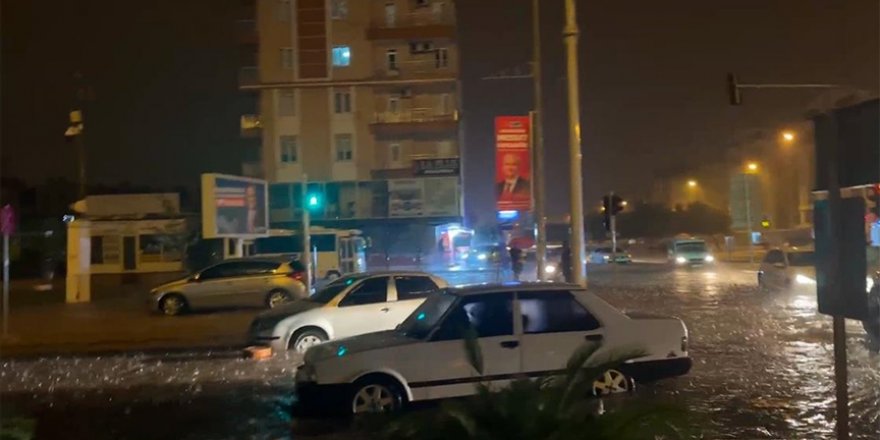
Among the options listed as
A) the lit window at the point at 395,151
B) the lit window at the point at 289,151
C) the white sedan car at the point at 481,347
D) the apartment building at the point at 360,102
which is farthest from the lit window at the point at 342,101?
the white sedan car at the point at 481,347

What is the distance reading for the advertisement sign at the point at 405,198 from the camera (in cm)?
5991

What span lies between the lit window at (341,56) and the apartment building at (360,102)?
0.06 metres

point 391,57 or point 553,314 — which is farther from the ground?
point 391,57

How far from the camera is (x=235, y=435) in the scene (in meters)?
9.66

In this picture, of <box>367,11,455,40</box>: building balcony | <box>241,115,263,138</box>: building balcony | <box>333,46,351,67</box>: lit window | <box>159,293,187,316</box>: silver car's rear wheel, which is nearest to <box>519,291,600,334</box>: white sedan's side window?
<box>159,293,187,316</box>: silver car's rear wheel

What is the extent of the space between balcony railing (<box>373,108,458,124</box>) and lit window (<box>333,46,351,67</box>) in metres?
3.85

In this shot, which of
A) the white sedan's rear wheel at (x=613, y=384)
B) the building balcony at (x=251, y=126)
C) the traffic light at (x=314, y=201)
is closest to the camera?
the white sedan's rear wheel at (x=613, y=384)

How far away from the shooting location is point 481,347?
31.4 ft

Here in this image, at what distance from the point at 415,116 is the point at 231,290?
35.5m

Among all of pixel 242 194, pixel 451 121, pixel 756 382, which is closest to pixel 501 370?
pixel 756 382

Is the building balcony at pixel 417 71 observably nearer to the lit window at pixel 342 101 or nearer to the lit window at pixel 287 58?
the lit window at pixel 342 101

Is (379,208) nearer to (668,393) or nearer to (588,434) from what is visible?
(668,393)

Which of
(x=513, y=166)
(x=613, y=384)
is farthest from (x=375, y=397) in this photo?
(x=513, y=166)

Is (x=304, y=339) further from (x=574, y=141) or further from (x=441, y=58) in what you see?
(x=441, y=58)
